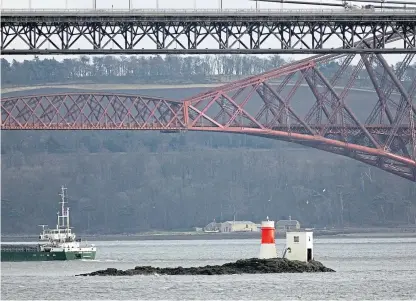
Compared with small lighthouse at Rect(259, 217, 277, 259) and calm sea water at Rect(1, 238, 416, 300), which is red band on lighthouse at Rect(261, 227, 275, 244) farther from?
calm sea water at Rect(1, 238, 416, 300)

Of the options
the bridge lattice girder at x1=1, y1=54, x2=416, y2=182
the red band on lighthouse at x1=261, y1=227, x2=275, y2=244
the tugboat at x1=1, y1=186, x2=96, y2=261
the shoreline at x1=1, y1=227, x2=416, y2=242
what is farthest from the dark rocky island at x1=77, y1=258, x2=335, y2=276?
the shoreline at x1=1, y1=227, x2=416, y2=242

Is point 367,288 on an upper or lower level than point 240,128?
lower

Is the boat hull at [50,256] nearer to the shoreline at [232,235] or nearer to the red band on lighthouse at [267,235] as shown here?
the red band on lighthouse at [267,235]

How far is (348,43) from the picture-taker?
91688 mm

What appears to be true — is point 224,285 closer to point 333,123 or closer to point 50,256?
point 50,256

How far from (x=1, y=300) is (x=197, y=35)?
3026 centimetres

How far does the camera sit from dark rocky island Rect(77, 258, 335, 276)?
244 feet

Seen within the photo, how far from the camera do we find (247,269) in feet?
256

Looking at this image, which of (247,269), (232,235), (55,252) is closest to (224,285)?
(247,269)

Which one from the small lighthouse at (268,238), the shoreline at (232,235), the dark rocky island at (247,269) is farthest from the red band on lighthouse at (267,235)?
the shoreline at (232,235)

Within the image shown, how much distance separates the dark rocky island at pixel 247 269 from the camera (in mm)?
74438

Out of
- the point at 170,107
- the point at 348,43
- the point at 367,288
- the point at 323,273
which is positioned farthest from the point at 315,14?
the point at 170,107

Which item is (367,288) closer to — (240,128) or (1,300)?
(1,300)

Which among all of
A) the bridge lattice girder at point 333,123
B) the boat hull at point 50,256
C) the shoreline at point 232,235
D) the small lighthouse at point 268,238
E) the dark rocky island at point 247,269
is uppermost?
the bridge lattice girder at point 333,123
